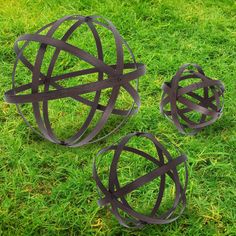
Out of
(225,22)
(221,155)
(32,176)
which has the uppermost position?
(225,22)

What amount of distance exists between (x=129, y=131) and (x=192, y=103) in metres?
0.67

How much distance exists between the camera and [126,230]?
3.67 m

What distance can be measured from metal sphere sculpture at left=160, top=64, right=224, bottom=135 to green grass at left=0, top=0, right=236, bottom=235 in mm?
124

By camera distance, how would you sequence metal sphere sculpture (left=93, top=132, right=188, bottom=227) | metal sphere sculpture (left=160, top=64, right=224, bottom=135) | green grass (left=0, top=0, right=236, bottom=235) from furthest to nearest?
metal sphere sculpture (left=160, top=64, right=224, bottom=135) → green grass (left=0, top=0, right=236, bottom=235) → metal sphere sculpture (left=93, top=132, right=188, bottom=227)

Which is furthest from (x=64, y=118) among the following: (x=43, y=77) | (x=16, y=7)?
(x=16, y=7)

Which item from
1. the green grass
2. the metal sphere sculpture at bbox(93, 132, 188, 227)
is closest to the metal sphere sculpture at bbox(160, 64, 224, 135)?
the green grass

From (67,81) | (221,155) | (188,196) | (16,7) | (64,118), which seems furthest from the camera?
(16,7)

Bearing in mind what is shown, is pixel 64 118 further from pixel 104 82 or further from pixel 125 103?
pixel 104 82

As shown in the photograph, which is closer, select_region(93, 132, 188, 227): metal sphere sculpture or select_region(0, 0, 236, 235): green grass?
select_region(93, 132, 188, 227): metal sphere sculpture

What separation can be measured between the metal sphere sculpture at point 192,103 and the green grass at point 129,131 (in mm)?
124

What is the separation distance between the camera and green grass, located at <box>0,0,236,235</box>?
378 cm

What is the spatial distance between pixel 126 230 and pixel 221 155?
1.17 m

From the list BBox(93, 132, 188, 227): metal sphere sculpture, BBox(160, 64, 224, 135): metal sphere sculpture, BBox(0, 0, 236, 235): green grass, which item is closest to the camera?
BBox(93, 132, 188, 227): metal sphere sculpture

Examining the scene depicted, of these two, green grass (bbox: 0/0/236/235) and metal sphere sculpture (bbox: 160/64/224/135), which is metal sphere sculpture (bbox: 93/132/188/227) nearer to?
green grass (bbox: 0/0/236/235)
